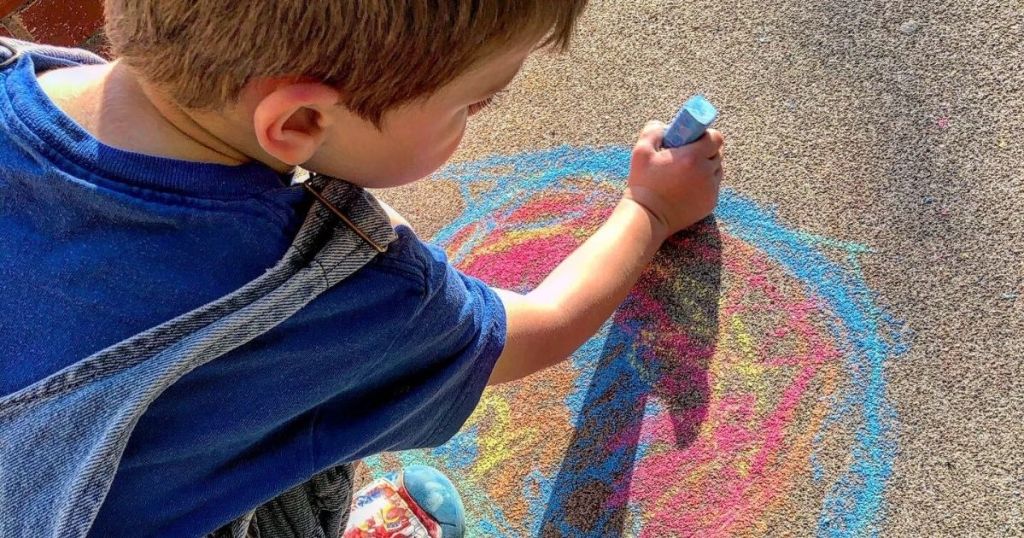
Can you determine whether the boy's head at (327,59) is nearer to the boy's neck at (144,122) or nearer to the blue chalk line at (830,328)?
the boy's neck at (144,122)

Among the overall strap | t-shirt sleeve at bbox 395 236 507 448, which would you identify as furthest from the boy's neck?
t-shirt sleeve at bbox 395 236 507 448

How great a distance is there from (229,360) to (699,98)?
881 mm

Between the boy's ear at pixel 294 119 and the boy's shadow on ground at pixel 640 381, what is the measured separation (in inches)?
29.8

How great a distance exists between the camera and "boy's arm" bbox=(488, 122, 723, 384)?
1.26m

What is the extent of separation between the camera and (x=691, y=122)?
1.34m

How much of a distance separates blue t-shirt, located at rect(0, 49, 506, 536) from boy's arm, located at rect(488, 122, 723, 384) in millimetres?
314

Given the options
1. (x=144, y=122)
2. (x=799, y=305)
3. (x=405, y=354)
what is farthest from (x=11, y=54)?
(x=799, y=305)

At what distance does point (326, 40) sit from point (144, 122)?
0.73ft

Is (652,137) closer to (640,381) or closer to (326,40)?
(640,381)

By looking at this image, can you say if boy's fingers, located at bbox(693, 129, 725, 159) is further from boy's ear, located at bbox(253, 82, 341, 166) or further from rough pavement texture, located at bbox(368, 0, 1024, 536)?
boy's ear, located at bbox(253, 82, 341, 166)

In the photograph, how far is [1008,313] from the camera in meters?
1.17

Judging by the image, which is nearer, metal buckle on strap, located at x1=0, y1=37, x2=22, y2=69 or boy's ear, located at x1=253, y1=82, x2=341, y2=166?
boy's ear, located at x1=253, y1=82, x2=341, y2=166

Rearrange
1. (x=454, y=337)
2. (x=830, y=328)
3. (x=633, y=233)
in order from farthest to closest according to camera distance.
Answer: (x=633, y=233)
(x=830, y=328)
(x=454, y=337)

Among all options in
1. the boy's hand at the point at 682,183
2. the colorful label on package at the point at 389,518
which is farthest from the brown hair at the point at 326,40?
the colorful label on package at the point at 389,518
